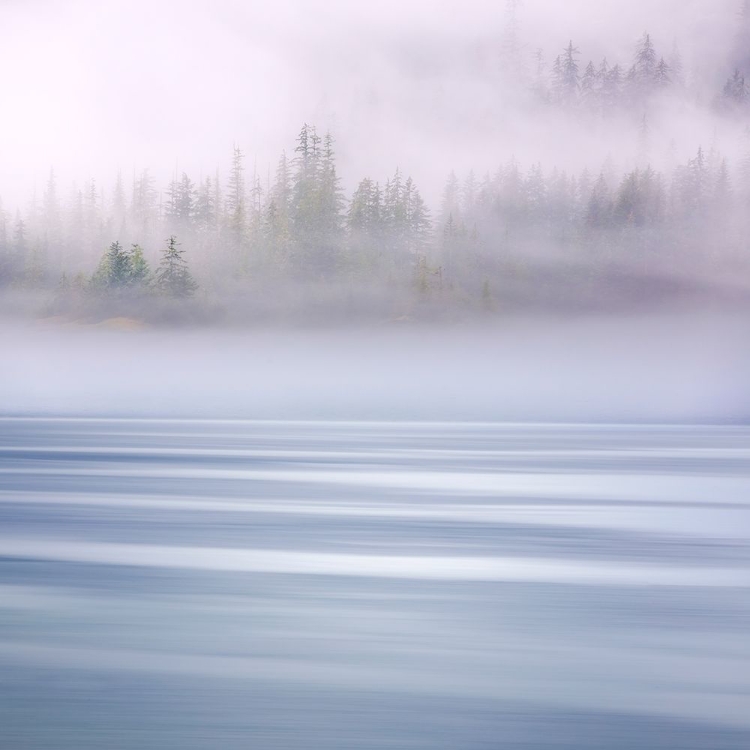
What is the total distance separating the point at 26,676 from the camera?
218cm

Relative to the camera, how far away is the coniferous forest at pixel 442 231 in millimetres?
28875

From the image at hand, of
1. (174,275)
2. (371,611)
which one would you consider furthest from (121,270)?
(371,611)

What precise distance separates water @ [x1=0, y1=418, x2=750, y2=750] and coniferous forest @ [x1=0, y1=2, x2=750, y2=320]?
2447cm

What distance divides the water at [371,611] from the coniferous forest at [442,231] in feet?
80.3

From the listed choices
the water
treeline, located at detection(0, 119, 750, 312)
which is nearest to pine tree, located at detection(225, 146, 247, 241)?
treeline, located at detection(0, 119, 750, 312)

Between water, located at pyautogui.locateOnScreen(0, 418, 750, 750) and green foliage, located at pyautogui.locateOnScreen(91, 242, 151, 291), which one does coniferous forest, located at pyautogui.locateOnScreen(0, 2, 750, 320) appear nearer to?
green foliage, located at pyautogui.locateOnScreen(91, 242, 151, 291)

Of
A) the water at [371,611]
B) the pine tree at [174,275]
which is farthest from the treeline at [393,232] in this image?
the water at [371,611]

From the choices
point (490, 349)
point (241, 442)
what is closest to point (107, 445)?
point (241, 442)

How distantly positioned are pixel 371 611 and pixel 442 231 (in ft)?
98.5

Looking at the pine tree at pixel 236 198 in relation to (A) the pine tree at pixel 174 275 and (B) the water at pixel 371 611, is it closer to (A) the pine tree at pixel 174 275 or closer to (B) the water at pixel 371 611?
(A) the pine tree at pixel 174 275

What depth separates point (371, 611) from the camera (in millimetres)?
2758

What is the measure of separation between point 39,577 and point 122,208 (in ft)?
90.4

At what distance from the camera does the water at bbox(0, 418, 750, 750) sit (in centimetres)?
195

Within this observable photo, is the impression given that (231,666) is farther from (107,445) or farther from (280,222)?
(280,222)
